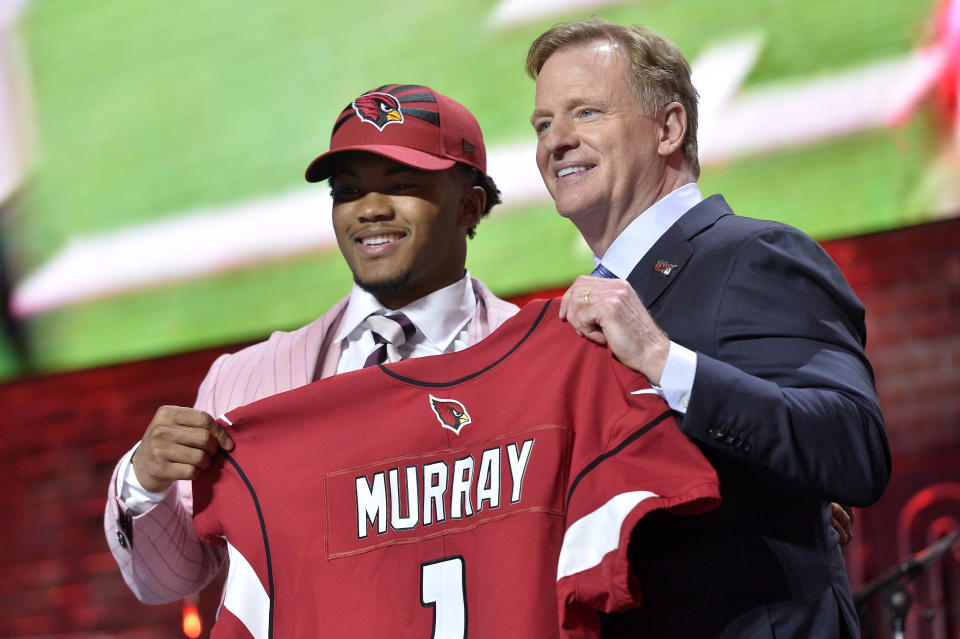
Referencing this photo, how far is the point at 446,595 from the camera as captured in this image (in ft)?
4.77

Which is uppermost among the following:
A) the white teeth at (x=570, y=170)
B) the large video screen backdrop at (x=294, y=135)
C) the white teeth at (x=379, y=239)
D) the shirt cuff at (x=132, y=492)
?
the large video screen backdrop at (x=294, y=135)

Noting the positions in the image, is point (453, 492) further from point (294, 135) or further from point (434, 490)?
point (294, 135)

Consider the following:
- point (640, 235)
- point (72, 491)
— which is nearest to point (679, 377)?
point (640, 235)

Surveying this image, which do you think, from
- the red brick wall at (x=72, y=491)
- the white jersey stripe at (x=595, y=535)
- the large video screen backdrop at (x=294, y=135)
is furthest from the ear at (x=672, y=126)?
the red brick wall at (x=72, y=491)

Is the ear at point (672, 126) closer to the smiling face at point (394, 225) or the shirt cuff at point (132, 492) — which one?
the smiling face at point (394, 225)

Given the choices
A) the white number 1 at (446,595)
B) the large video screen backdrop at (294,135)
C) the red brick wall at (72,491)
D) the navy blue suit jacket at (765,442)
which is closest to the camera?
the navy blue suit jacket at (765,442)

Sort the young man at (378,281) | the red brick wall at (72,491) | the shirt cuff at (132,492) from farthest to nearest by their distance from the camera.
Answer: the red brick wall at (72,491) → the young man at (378,281) → the shirt cuff at (132,492)

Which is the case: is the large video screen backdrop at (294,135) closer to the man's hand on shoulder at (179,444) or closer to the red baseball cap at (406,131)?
the red baseball cap at (406,131)

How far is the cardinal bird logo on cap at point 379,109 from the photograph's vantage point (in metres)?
1.89

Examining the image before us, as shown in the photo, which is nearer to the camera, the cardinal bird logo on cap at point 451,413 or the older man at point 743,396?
the older man at point 743,396

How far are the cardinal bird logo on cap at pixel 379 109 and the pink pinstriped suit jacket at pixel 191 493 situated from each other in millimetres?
353

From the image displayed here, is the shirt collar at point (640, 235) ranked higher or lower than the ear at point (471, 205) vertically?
lower

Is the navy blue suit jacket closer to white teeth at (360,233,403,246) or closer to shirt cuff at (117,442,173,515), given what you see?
white teeth at (360,233,403,246)

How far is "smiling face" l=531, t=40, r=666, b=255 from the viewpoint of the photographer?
5.39ft
